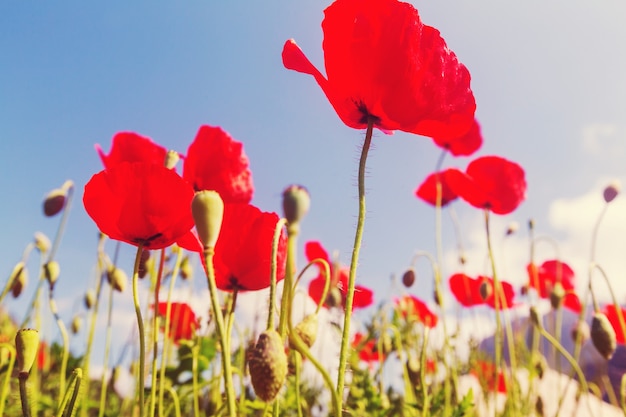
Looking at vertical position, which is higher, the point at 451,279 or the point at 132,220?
the point at 451,279

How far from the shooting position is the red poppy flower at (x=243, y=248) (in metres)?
1.07

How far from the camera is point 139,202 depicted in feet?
3.02

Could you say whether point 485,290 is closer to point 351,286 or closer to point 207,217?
point 351,286

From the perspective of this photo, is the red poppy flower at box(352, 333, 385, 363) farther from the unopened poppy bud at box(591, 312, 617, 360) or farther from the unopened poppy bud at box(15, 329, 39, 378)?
the unopened poppy bud at box(15, 329, 39, 378)

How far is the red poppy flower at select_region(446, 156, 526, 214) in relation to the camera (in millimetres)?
2033

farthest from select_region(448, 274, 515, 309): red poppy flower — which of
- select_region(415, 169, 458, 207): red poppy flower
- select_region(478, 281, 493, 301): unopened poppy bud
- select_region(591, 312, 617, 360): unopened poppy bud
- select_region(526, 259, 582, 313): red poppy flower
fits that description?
select_region(591, 312, 617, 360): unopened poppy bud

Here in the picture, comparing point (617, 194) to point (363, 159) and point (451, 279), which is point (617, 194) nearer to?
point (451, 279)

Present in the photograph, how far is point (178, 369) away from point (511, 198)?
1.45 meters

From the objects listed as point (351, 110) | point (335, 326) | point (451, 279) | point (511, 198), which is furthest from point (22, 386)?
point (451, 279)

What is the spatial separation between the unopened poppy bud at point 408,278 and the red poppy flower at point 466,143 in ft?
1.84

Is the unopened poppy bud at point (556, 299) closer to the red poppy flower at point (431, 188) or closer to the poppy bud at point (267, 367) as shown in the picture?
the red poppy flower at point (431, 188)

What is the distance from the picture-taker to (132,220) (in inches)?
36.1

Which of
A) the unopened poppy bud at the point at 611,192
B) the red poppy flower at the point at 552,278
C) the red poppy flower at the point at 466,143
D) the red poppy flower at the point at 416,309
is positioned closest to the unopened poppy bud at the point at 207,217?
the unopened poppy bud at the point at 611,192

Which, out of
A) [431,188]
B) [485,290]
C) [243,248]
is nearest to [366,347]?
[485,290]
